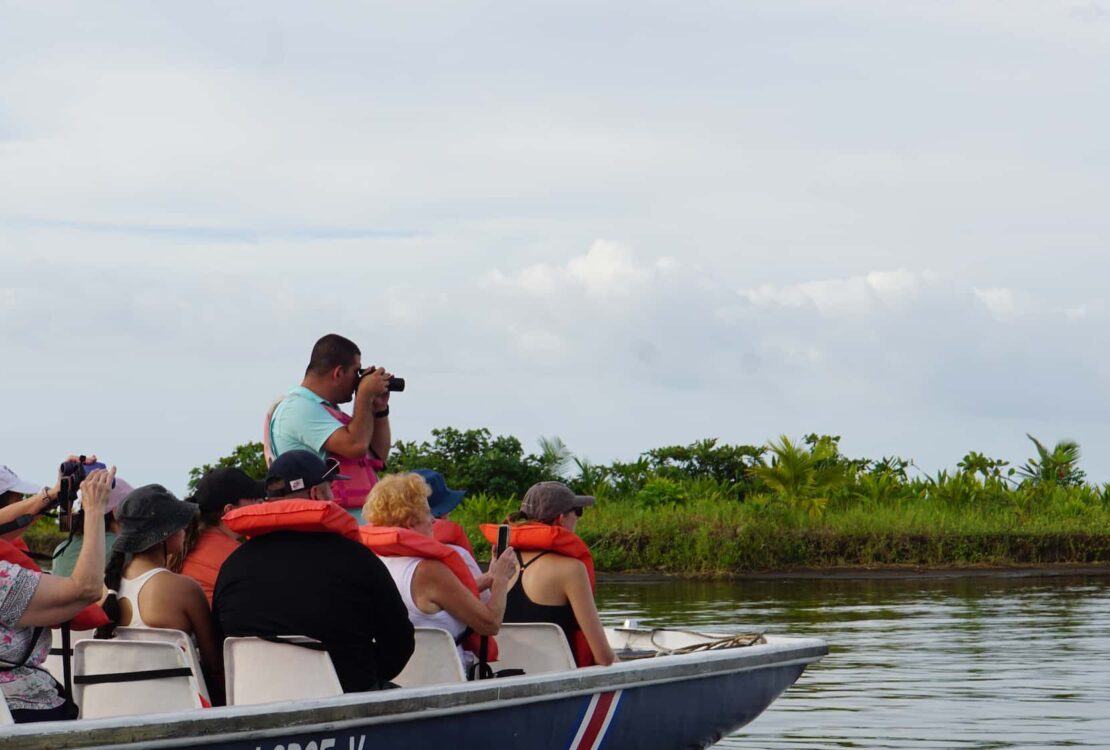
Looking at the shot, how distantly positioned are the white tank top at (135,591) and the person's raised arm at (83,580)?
776mm

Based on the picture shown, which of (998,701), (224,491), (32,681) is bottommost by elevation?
(998,701)

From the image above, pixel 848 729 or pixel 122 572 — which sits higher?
pixel 122 572

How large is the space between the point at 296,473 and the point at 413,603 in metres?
0.74

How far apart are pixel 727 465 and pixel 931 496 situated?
4822 millimetres

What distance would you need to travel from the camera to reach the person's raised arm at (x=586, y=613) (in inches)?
280

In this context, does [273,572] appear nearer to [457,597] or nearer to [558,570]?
[457,597]

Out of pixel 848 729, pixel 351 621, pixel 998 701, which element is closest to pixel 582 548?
pixel 351 621

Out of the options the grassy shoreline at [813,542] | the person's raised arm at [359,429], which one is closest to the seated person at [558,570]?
the person's raised arm at [359,429]

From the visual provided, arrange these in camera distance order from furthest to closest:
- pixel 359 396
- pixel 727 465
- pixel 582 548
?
pixel 727 465 → pixel 359 396 → pixel 582 548

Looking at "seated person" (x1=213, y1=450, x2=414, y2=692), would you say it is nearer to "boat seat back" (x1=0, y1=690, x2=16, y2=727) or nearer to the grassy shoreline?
"boat seat back" (x1=0, y1=690, x2=16, y2=727)

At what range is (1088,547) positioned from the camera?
81.7 feet

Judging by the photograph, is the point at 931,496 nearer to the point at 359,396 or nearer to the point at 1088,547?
the point at 1088,547

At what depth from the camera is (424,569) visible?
21.4 feet

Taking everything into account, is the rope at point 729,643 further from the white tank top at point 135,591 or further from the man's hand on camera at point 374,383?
the white tank top at point 135,591
